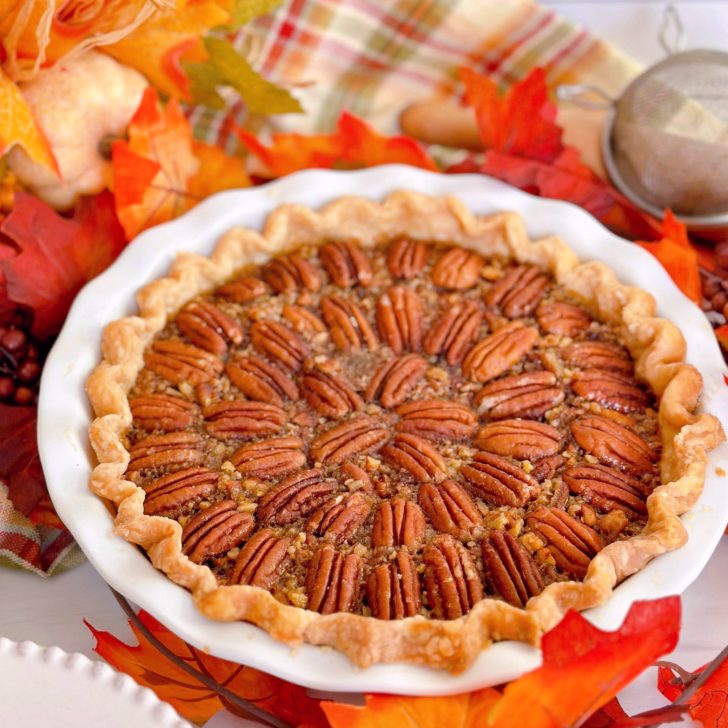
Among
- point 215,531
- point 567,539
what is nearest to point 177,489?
point 215,531

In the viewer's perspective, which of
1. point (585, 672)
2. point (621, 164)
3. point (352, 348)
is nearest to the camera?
point (585, 672)

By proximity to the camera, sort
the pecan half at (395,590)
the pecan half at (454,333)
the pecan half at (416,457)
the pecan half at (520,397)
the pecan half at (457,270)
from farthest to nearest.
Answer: the pecan half at (457,270) → the pecan half at (454,333) → the pecan half at (520,397) → the pecan half at (416,457) → the pecan half at (395,590)

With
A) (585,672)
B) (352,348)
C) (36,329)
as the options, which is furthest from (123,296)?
(585,672)

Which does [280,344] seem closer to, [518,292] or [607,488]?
[518,292]

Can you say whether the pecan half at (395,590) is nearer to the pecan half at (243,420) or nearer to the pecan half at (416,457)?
the pecan half at (416,457)

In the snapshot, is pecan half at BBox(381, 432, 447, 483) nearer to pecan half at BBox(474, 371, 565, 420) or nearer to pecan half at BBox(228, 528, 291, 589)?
pecan half at BBox(474, 371, 565, 420)

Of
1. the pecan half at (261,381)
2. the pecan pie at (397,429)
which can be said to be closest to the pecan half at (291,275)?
the pecan pie at (397,429)

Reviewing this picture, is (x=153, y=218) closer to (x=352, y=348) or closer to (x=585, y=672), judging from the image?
(x=352, y=348)

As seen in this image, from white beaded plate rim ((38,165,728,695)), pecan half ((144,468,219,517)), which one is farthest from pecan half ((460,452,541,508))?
pecan half ((144,468,219,517))
